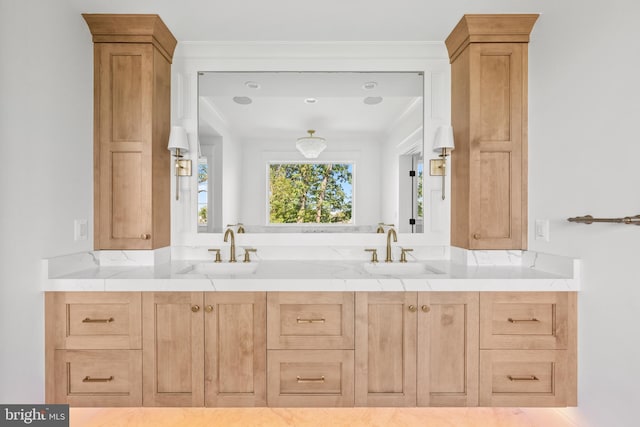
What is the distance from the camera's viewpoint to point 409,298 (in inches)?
62.7

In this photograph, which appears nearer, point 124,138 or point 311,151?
point 124,138

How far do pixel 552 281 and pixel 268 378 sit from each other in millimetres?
1477

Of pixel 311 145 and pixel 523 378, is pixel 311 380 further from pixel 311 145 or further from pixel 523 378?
pixel 311 145

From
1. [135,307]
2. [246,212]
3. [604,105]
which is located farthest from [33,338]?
[604,105]

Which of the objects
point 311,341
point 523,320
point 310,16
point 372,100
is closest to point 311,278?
point 311,341

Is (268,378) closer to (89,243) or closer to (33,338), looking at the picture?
(33,338)

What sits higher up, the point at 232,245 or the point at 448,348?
the point at 232,245

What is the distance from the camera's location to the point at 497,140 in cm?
195

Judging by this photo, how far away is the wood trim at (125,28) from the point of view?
188cm

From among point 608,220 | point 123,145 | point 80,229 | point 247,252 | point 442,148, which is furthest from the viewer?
point 247,252

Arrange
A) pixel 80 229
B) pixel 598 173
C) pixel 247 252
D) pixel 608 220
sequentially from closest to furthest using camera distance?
pixel 608 220 < pixel 598 173 < pixel 80 229 < pixel 247 252

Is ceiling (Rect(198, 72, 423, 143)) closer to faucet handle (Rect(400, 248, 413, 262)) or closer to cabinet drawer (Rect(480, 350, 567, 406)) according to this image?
faucet handle (Rect(400, 248, 413, 262))

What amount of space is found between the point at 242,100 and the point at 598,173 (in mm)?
2029

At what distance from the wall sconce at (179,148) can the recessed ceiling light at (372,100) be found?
1.20 meters
